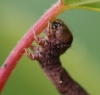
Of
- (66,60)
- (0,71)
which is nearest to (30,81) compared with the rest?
(66,60)

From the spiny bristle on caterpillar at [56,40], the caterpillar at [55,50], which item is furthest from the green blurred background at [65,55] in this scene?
the spiny bristle on caterpillar at [56,40]

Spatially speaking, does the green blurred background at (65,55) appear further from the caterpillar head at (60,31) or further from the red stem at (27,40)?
the red stem at (27,40)

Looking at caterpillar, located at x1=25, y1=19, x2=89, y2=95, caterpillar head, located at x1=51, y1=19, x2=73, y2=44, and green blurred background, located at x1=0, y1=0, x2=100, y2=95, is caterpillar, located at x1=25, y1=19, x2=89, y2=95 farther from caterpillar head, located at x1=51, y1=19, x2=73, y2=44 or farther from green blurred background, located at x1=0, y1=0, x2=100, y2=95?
green blurred background, located at x1=0, y1=0, x2=100, y2=95

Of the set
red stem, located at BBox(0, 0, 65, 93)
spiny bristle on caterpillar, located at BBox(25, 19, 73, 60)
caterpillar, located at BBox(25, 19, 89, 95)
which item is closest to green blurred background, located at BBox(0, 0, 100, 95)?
caterpillar, located at BBox(25, 19, 89, 95)

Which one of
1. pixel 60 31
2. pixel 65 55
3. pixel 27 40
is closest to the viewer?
pixel 27 40

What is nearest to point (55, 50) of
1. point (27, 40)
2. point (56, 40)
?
point (56, 40)

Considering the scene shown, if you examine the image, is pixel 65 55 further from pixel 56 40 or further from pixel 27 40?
pixel 27 40

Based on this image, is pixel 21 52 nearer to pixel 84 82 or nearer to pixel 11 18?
pixel 84 82
